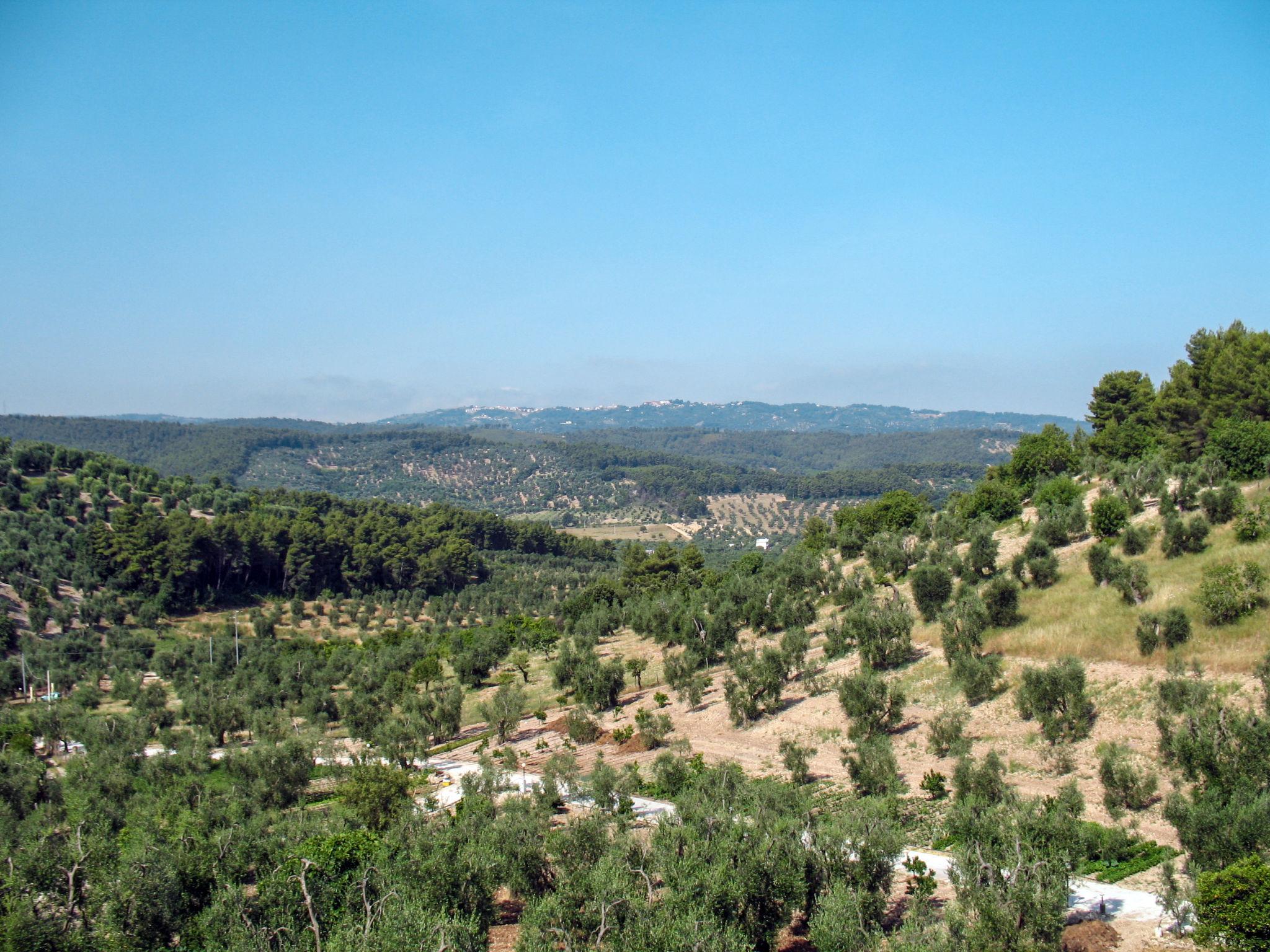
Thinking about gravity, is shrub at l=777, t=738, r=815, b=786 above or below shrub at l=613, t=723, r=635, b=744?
above

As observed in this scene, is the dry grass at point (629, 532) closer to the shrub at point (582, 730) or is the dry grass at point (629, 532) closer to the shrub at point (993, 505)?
the shrub at point (993, 505)

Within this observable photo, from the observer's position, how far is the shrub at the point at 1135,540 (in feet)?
106

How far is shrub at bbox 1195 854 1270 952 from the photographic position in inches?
450

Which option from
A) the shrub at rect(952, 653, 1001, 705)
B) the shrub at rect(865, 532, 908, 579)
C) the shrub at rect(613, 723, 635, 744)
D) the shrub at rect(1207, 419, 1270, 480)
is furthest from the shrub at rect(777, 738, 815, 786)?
the shrub at rect(1207, 419, 1270, 480)

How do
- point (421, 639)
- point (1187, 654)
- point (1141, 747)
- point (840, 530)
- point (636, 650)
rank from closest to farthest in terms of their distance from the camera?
1. point (1141, 747)
2. point (1187, 654)
3. point (636, 650)
4. point (421, 639)
5. point (840, 530)

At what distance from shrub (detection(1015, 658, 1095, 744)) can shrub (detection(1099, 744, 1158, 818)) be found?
3798 millimetres

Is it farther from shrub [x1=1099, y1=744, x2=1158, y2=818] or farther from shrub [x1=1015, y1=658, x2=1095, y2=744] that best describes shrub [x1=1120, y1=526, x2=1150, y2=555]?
shrub [x1=1099, y1=744, x2=1158, y2=818]

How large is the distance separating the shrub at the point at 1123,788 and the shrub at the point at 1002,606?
12321mm

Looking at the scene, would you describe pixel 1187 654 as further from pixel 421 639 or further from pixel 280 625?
pixel 280 625

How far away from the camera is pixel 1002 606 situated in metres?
30.7

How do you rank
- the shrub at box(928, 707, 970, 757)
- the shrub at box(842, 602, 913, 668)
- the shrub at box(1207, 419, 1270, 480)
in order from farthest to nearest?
1. the shrub at box(1207, 419, 1270, 480)
2. the shrub at box(842, 602, 913, 668)
3. the shrub at box(928, 707, 970, 757)

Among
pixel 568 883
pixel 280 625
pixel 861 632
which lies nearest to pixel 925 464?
pixel 280 625

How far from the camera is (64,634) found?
55.2m

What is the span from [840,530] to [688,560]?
584 inches
